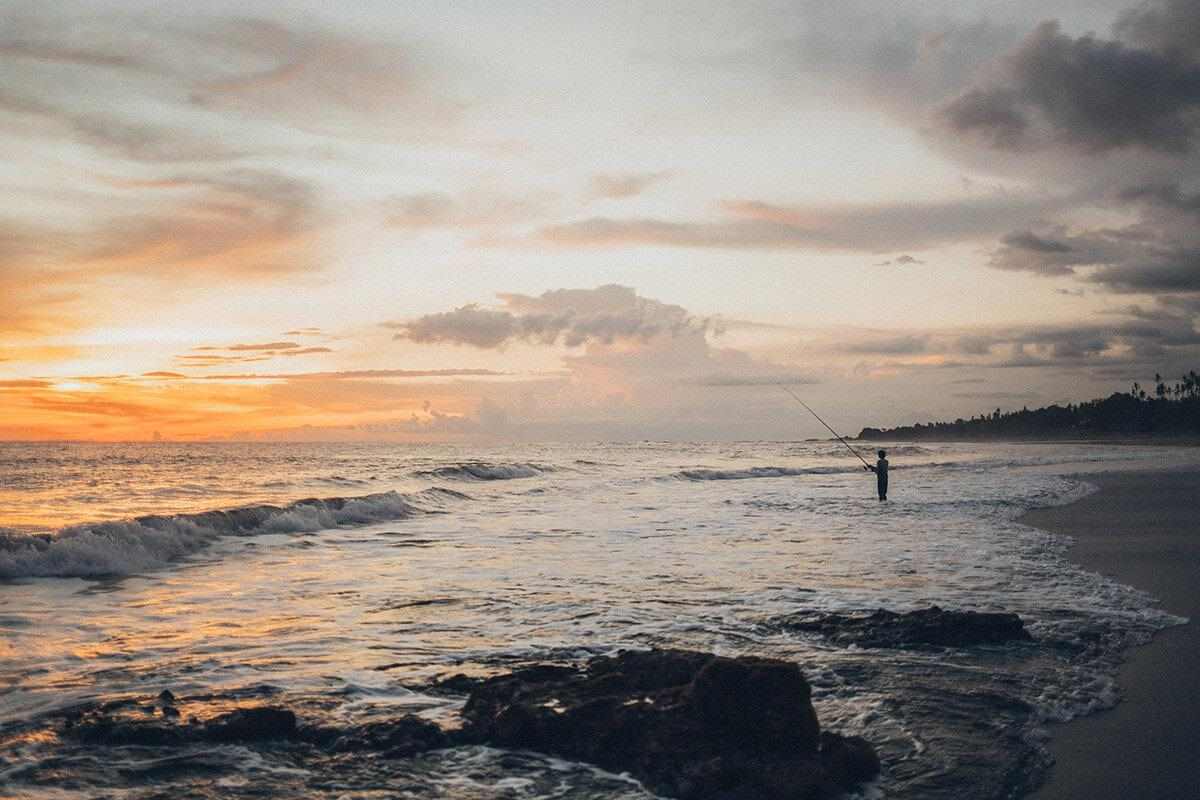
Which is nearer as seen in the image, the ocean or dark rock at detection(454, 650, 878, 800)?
dark rock at detection(454, 650, 878, 800)

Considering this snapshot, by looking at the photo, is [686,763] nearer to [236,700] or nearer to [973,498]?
[236,700]

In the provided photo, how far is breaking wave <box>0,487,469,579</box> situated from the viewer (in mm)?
13719

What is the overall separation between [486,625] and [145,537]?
32.9ft

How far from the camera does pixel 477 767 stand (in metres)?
5.09

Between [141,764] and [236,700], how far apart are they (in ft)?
4.34

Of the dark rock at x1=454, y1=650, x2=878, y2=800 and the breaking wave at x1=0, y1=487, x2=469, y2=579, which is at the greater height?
the dark rock at x1=454, y1=650, x2=878, y2=800

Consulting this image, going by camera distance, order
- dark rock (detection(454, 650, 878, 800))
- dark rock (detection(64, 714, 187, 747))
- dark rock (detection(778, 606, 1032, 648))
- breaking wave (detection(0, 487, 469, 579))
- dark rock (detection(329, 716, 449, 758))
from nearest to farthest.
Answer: dark rock (detection(454, 650, 878, 800)) < dark rock (detection(329, 716, 449, 758)) < dark rock (detection(64, 714, 187, 747)) < dark rock (detection(778, 606, 1032, 648)) < breaking wave (detection(0, 487, 469, 579))

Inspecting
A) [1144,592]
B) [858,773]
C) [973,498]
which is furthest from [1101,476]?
[858,773]

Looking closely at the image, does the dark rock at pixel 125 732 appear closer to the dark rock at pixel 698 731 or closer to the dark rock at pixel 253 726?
the dark rock at pixel 253 726

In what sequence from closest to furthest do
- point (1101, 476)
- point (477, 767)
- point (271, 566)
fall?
point (477, 767), point (271, 566), point (1101, 476)

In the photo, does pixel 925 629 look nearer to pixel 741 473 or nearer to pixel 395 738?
pixel 395 738

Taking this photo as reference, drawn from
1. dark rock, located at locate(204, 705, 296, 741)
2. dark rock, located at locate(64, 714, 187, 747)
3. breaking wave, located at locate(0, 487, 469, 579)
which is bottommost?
breaking wave, located at locate(0, 487, 469, 579)

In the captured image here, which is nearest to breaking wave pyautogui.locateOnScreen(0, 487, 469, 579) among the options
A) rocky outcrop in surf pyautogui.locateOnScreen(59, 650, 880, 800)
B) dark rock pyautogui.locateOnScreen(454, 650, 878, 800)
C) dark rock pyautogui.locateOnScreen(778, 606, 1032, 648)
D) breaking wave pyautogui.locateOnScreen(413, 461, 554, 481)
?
rocky outcrop in surf pyautogui.locateOnScreen(59, 650, 880, 800)

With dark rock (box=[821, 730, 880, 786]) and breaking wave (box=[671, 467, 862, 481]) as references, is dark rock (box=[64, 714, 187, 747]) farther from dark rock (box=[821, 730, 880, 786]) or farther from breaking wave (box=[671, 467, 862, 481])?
breaking wave (box=[671, 467, 862, 481])
